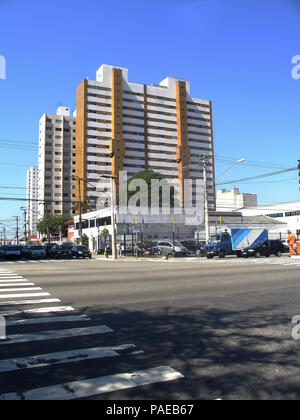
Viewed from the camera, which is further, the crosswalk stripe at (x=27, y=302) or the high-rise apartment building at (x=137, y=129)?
the high-rise apartment building at (x=137, y=129)

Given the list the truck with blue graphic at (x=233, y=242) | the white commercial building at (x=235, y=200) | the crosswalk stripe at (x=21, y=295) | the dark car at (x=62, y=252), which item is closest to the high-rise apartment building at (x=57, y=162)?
the white commercial building at (x=235, y=200)

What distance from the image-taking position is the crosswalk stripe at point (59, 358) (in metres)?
4.67

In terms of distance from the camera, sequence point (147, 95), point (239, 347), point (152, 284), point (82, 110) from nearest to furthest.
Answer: point (239, 347)
point (152, 284)
point (82, 110)
point (147, 95)

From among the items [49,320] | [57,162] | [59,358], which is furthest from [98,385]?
[57,162]

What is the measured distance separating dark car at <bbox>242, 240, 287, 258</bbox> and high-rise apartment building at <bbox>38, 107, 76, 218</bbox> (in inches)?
3383

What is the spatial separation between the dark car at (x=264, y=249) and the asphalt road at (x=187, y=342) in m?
20.9

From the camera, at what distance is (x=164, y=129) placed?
368 ft

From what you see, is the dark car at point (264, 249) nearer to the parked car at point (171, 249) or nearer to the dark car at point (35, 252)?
the parked car at point (171, 249)

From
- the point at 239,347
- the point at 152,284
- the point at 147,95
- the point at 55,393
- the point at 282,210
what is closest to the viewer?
the point at 55,393

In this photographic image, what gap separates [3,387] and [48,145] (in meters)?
117

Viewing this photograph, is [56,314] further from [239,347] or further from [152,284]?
[152,284]

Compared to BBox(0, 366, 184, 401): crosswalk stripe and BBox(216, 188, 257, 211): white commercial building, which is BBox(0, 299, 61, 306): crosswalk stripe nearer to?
BBox(0, 366, 184, 401): crosswalk stripe

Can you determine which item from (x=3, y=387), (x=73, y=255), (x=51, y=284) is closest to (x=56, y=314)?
(x=3, y=387)

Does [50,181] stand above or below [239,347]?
above
